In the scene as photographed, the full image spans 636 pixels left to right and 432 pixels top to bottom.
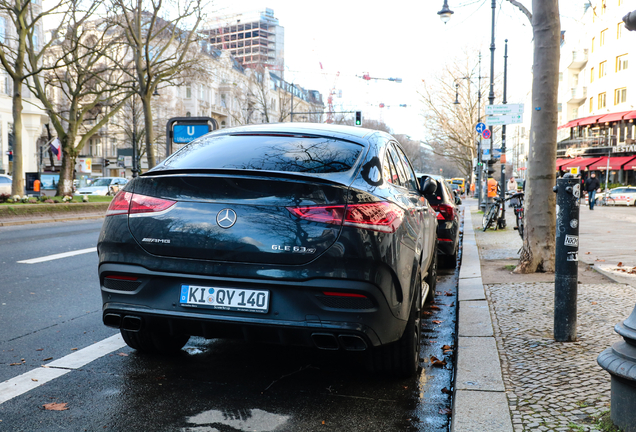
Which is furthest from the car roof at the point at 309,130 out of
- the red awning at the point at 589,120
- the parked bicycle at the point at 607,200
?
the red awning at the point at 589,120

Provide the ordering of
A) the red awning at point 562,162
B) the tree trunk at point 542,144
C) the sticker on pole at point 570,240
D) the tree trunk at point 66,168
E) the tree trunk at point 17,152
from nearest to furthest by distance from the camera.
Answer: the sticker on pole at point 570,240, the tree trunk at point 542,144, the tree trunk at point 17,152, the tree trunk at point 66,168, the red awning at point 562,162

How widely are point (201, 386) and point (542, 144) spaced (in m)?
5.15

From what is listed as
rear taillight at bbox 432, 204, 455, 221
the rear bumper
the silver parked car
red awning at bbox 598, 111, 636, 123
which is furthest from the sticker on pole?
red awning at bbox 598, 111, 636, 123

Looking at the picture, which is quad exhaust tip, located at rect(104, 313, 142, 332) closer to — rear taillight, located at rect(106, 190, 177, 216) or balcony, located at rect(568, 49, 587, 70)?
rear taillight, located at rect(106, 190, 177, 216)

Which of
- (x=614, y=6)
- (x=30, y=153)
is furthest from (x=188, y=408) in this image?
(x=614, y=6)

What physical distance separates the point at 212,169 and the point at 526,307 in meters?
3.31

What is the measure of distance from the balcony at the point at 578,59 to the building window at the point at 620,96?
10856 mm

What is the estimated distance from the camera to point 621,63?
163 ft

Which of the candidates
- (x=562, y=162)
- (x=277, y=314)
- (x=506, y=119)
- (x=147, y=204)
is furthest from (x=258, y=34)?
(x=277, y=314)

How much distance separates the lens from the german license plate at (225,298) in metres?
3.32

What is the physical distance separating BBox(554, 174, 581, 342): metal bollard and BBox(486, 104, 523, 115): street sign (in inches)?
454

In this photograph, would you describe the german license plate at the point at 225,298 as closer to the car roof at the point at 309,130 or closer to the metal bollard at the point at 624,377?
the car roof at the point at 309,130

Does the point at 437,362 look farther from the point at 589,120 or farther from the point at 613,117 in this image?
the point at 589,120

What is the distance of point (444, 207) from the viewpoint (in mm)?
9188
